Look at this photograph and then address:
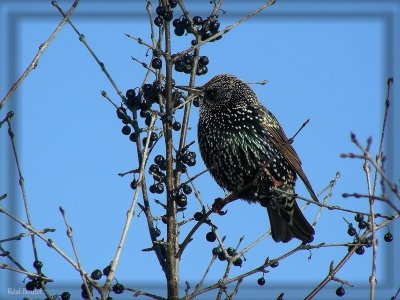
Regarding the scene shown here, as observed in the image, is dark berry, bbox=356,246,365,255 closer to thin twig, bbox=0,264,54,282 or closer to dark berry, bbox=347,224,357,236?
dark berry, bbox=347,224,357,236

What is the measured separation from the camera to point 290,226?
4855 millimetres

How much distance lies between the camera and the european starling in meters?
4.75

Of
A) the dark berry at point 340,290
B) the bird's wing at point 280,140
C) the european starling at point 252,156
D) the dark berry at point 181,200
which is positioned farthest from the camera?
the bird's wing at point 280,140

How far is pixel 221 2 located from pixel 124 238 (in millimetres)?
1749

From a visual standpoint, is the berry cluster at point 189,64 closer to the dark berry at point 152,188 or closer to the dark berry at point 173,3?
the dark berry at point 173,3

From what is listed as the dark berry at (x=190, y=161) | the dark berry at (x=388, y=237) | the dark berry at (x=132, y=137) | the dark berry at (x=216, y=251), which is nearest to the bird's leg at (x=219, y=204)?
the dark berry at (x=216, y=251)

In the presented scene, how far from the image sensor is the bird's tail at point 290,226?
4836 millimetres

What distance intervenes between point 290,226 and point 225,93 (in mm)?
1121

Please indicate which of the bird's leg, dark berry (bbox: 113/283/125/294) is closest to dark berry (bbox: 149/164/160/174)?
the bird's leg

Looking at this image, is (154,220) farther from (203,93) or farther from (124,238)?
(203,93)

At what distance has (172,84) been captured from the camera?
12.1 feet

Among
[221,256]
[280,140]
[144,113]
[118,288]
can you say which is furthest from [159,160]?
[280,140]

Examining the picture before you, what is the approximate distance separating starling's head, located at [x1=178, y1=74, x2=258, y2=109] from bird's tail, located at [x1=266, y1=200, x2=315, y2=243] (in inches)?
33.0

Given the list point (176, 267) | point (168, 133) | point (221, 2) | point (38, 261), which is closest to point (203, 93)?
point (221, 2)
